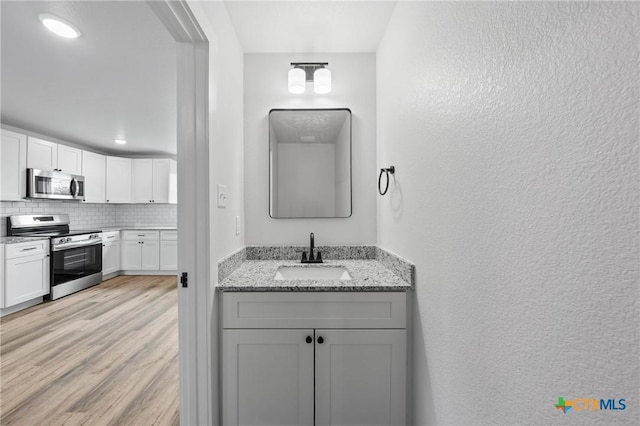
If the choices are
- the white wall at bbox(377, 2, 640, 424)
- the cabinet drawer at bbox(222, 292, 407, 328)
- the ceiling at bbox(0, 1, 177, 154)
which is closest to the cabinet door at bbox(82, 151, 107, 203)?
the ceiling at bbox(0, 1, 177, 154)

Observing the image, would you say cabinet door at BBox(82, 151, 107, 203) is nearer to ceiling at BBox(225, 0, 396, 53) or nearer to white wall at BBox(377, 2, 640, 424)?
ceiling at BBox(225, 0, 396, 53)

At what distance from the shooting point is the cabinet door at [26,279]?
10.5 ft

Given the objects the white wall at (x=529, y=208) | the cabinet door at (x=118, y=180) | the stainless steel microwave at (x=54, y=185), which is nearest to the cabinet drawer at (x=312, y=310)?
the white wall at (x=529, y=208)

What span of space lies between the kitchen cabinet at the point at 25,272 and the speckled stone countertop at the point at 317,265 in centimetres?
324

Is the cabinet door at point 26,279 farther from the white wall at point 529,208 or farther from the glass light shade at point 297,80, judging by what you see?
the white wall at point 529,208

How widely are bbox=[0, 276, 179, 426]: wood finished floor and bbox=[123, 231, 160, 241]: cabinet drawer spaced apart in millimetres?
1614

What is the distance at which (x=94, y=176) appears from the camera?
16.1 ft

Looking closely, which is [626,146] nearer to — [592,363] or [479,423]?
[592,363]

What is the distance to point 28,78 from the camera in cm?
253

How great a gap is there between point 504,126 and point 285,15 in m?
1.44

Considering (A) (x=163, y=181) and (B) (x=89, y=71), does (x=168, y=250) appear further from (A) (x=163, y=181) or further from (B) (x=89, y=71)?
(B) (x=89, y=71)

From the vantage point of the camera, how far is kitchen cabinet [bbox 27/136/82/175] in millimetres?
3813

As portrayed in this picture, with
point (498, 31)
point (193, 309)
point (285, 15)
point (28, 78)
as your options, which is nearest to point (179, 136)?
point (193, 309)

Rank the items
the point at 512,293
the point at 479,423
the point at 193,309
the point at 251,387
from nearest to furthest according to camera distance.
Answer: the point at 512,293
the point at 479,423
the point at 193,309
the point at 251,387
